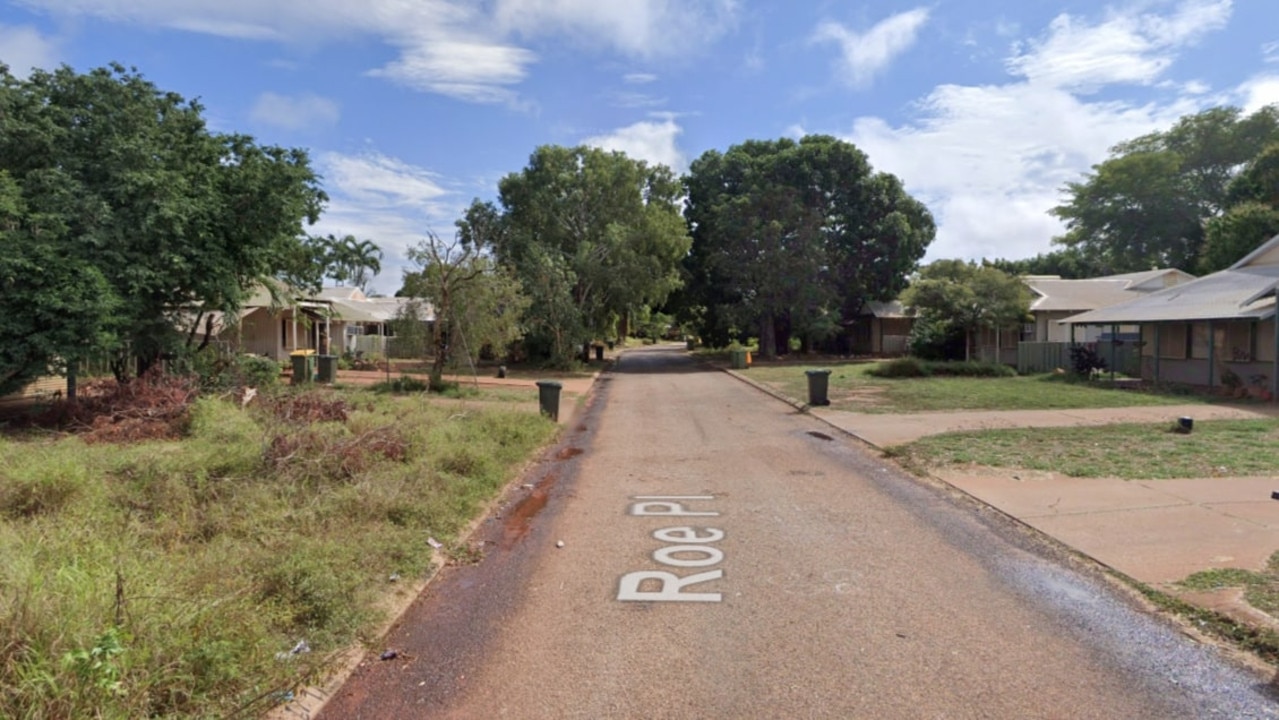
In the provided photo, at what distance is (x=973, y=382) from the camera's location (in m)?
24.5

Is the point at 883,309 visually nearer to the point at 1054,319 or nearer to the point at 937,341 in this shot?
the point at 937,341

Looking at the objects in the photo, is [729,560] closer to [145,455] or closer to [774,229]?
[145,455]

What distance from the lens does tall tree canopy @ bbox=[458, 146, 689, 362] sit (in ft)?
113

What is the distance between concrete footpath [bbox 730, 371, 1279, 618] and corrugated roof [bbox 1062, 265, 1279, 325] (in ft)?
45.1

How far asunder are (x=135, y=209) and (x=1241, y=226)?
150ft

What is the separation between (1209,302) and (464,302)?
22.3 metres

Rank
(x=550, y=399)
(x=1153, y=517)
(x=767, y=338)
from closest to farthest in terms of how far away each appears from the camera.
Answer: (x=1153, y=517) → (x=550, y=399) → (x=767, y=338)

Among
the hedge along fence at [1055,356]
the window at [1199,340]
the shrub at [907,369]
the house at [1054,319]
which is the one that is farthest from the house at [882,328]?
the window at [1199,340]

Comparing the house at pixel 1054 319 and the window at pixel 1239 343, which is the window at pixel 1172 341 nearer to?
the window at pixel 1239 343

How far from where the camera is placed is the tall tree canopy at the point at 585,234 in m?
34.3

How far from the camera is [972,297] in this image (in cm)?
2959

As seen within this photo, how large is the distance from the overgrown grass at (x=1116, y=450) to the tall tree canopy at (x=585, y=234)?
23.0 meters

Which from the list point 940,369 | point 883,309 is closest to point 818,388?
point 940,369

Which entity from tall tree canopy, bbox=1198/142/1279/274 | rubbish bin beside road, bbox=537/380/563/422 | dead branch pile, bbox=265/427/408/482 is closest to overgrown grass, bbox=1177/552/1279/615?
dead branch pile, bbox=265/427/408/482
